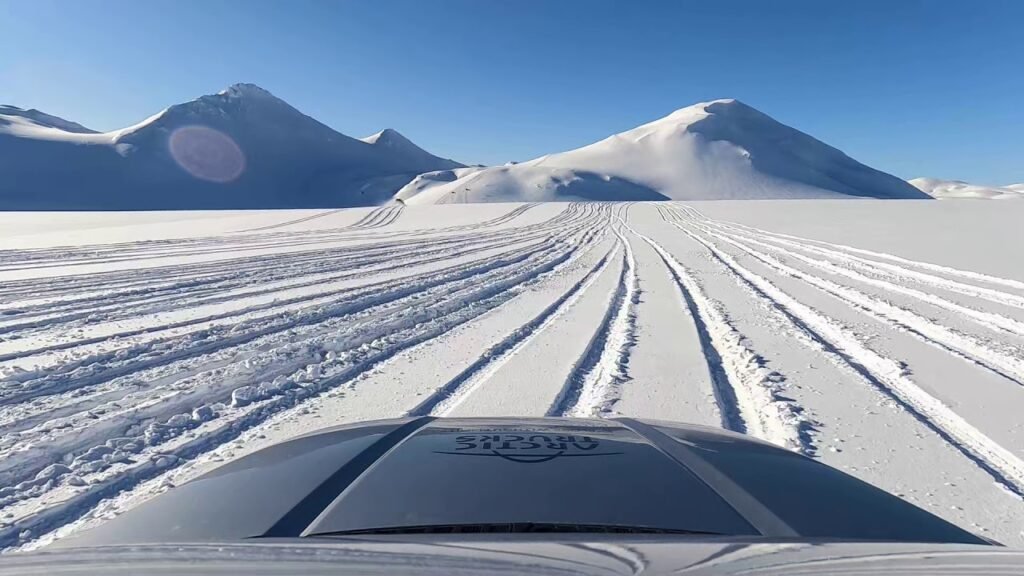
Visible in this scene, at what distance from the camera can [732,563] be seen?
1.28m

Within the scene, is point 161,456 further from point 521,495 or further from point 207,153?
point 207,153

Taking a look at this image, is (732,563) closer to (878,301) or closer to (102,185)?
(878,301)

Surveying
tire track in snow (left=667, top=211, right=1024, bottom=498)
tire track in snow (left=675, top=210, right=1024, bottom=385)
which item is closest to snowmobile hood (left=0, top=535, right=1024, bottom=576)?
tire track in snow (left=667, top=211, right=1024, bottom=498)

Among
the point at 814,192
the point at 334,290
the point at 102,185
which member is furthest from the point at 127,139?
the point at 334,290

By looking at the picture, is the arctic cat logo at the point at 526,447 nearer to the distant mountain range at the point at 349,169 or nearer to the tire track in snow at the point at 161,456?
the tire track in snow at the point at 161,456

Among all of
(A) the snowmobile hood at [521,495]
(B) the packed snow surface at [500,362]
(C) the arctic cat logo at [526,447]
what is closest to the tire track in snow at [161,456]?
(B) the packed snow surface at [500,362]

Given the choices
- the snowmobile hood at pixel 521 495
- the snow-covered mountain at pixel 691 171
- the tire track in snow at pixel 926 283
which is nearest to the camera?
the snowmobile hood at pixel 521 495

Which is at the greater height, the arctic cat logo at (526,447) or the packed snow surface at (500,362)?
the arctic cat logo at (526,447)

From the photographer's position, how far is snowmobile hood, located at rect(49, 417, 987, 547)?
1680 mm

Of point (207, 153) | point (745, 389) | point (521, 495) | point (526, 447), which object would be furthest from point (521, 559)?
point (207, 153)

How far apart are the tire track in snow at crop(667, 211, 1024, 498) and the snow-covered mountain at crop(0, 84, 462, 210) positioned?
138 meters

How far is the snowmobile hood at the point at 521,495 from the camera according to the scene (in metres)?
1.68

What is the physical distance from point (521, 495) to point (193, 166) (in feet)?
587

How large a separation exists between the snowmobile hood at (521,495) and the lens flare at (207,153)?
553 feet
